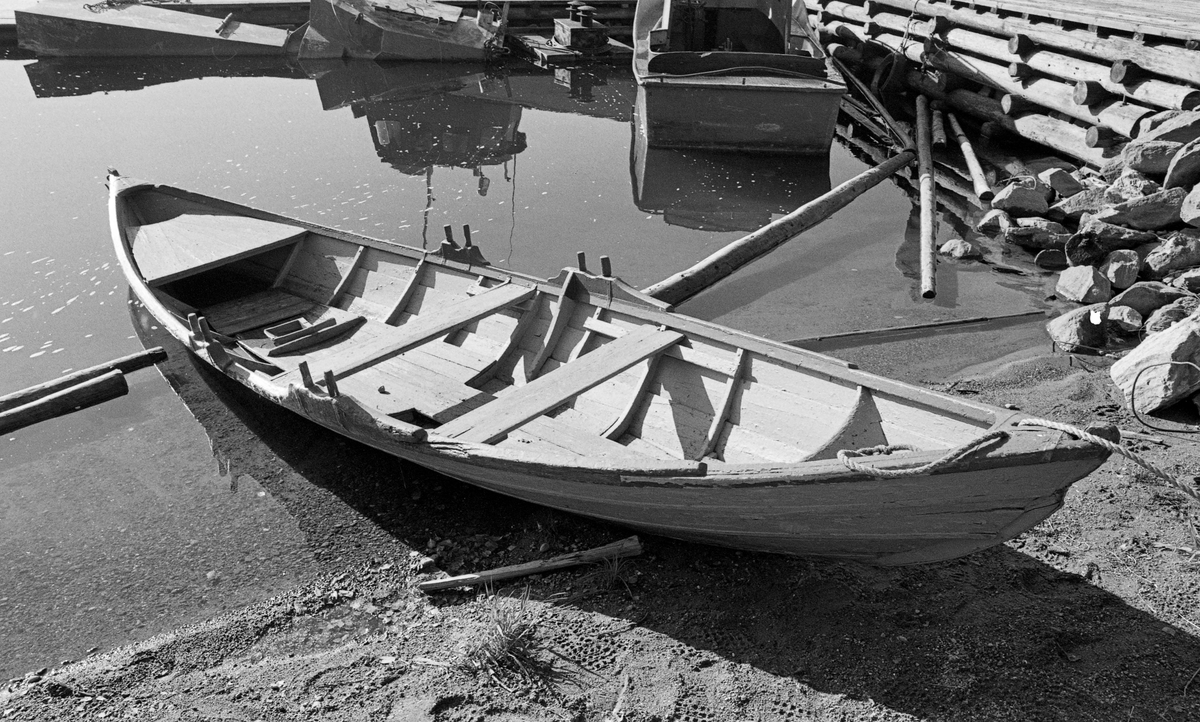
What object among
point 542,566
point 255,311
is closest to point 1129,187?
point 542,566

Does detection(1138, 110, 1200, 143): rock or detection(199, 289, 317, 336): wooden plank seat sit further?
detection(1138, 110, 1200, 143): rock

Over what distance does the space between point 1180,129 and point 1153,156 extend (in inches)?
17.2

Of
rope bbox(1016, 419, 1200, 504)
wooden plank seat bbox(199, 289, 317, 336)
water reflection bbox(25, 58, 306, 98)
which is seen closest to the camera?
rope bbox(1016, 419, 1200, 504)

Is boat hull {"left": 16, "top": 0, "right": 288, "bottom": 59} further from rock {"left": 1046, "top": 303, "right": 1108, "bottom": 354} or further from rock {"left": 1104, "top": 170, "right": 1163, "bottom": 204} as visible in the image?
rock {"left": 1046, "top": 303, "right": 1108, "bottom": 354}

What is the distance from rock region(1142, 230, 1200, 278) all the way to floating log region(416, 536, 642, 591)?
6.72 meters

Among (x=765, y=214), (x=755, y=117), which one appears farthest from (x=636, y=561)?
(x=755, y=117)

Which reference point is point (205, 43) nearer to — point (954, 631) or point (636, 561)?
point (636, 561)

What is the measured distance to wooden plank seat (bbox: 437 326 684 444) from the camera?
18.9ft

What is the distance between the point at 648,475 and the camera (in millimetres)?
4852

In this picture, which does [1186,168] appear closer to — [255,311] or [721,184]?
[721,184]

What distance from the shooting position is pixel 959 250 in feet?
35.5

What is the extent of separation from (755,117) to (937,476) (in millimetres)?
11203

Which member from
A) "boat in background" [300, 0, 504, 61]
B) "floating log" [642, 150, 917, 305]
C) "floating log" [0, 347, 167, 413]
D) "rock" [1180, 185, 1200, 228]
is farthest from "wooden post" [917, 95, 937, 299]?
"boat in background" [300, 0, 504, 61]

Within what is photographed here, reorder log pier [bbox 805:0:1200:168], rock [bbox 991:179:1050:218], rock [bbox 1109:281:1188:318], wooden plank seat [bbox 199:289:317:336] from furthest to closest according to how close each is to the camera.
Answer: log pier [bbox 805:0:1200:168]
rock [bbox 991:179:1050:218]
wooden plank seat [bbox 199:289:317:336]
rock [bbox 1109:281:1188:318]
